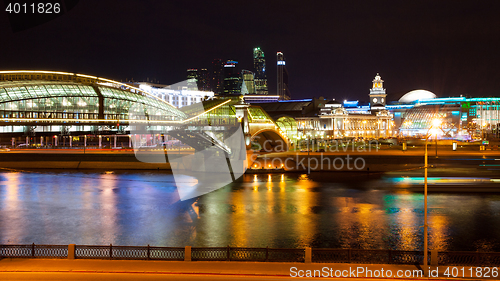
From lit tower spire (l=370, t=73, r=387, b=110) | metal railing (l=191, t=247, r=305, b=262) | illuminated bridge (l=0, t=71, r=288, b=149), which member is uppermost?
lit tower spire (l=370, t=73, r=387, b=110)

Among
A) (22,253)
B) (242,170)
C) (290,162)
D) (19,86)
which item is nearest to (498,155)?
(290,162)

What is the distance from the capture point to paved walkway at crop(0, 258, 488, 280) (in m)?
13.9

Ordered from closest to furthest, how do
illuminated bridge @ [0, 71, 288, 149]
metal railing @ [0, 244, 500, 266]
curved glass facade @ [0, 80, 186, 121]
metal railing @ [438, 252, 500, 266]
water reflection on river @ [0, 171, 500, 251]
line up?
metal railing @ [438, 252, 500, 266] → metal railing @ [0, 244, 500, 266] → water reflection on river @ [0, 171, 500, 251] → illuminated bridge @ [0, 71, 288, 149] → curved glass facade @ [0, 80, 186, 121]

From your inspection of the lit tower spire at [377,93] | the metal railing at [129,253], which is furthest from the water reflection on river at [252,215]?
the lit tower spire at [377,93]

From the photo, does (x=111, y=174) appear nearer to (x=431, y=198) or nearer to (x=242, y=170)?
(x=242, y=170)

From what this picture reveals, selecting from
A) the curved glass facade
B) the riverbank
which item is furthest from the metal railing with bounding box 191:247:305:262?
the curved glass facade

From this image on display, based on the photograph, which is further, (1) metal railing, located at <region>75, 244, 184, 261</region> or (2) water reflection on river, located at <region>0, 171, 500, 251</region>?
(2) water reflection on river, located at <region>0, 171, 500, 251</region>

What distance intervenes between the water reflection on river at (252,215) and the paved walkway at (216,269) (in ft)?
19.3

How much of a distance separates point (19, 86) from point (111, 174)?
31536 mm

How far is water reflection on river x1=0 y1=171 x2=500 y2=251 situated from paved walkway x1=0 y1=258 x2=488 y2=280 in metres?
5.87

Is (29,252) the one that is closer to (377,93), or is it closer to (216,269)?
(216,269)

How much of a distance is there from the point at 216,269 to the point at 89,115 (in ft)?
233

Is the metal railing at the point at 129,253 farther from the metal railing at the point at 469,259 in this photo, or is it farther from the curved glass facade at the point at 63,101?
the curved glass facade at the point at 63,101

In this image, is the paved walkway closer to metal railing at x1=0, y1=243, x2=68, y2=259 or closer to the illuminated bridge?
metal railing at x1=0, y1=243, x2=68, y2=259
